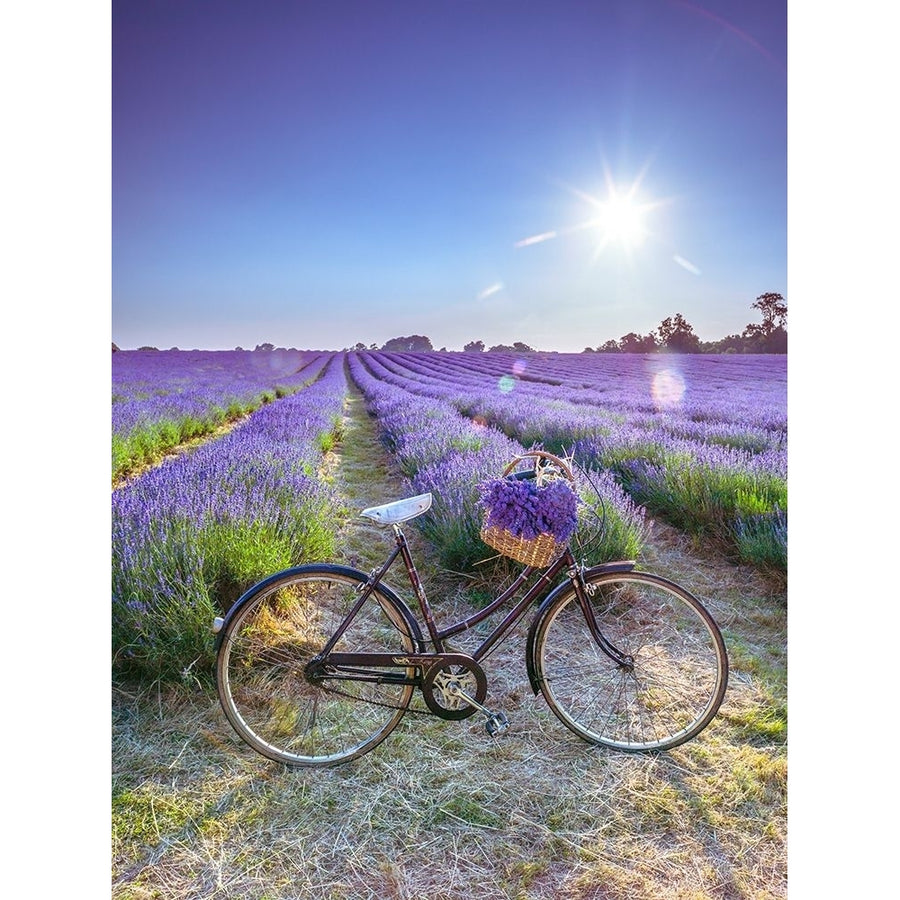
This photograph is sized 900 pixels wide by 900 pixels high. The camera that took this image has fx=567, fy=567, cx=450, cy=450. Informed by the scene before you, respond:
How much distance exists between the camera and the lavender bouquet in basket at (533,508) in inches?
62.5

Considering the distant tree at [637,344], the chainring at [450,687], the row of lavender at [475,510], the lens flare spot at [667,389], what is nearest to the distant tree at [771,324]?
the distant tree at [637,344]

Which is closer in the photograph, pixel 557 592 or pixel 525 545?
pixel 525 545

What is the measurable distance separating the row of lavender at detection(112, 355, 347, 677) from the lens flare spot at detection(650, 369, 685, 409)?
564 cm

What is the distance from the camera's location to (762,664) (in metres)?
2.22

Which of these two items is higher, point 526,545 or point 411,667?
point 526,545

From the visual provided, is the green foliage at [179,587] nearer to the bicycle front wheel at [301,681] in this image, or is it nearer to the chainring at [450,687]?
the bicycle front wheel at [301,681]

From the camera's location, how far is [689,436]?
5230 mm

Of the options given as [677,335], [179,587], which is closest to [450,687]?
[179,587]

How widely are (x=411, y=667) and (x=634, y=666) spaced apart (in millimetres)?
743

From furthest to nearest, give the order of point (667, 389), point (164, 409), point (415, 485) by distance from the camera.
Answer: point (667, 389), point (164, 409), point (415, 485)

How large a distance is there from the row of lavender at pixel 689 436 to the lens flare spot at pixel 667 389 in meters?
0.02

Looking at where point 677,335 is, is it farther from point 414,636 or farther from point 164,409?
point 164,409
